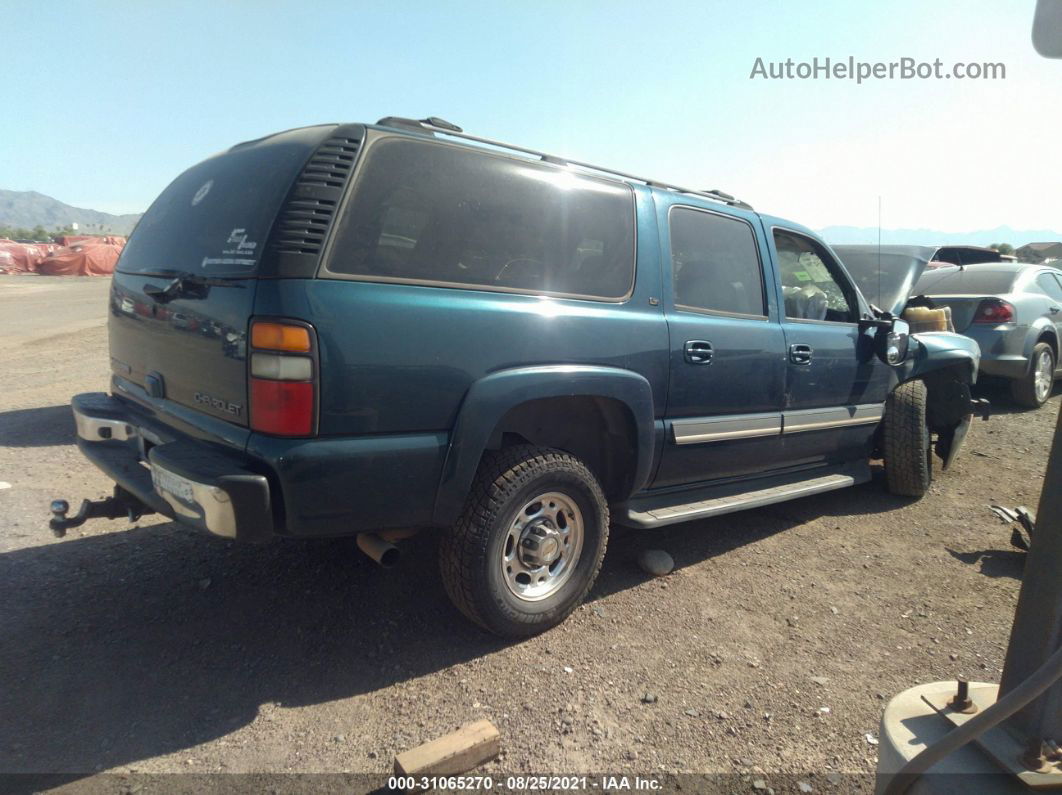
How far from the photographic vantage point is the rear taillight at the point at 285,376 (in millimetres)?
2330

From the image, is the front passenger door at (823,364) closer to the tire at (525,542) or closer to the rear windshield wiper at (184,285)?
the tire at (525,542)

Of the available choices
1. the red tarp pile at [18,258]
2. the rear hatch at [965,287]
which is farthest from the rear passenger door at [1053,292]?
the red tarp pile at [18,258]

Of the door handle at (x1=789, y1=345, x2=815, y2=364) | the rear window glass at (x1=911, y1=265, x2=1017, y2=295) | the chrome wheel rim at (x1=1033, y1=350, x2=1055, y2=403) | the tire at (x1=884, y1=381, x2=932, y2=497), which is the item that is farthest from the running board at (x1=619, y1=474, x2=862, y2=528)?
the chrome wheel rim at (x1=1033, y1=350, x2=1055, y2=403)

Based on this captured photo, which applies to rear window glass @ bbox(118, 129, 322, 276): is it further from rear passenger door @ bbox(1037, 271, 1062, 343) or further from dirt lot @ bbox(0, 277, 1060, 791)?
rear passenger door @ bbox(1037, 271, 1062, 343)

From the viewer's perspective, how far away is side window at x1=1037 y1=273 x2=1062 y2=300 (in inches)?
326

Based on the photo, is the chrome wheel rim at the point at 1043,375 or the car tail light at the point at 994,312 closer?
the car tail light at the point at 994,312

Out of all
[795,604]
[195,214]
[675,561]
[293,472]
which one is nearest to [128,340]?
[195,214]

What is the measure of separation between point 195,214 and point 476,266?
1.24 metres

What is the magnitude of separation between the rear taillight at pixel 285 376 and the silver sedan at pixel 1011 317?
7.51m

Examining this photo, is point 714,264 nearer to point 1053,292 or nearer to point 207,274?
point 207,274

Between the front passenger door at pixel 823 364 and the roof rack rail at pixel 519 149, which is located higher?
the roof rack rail at pixel 519 149

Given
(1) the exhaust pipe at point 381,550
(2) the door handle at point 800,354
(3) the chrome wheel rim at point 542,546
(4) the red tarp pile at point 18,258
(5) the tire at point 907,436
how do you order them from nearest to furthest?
(1) the exhaust pipe at point 381,550 < (3) the chrome wheel rim at point 542,546 < (2) the door handle at point 800,354 < (5) the tire at point 907,436 < (4) the red tarp pile at point 18,258

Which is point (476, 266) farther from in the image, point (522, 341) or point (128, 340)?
point (128, 340)

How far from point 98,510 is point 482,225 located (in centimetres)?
202
